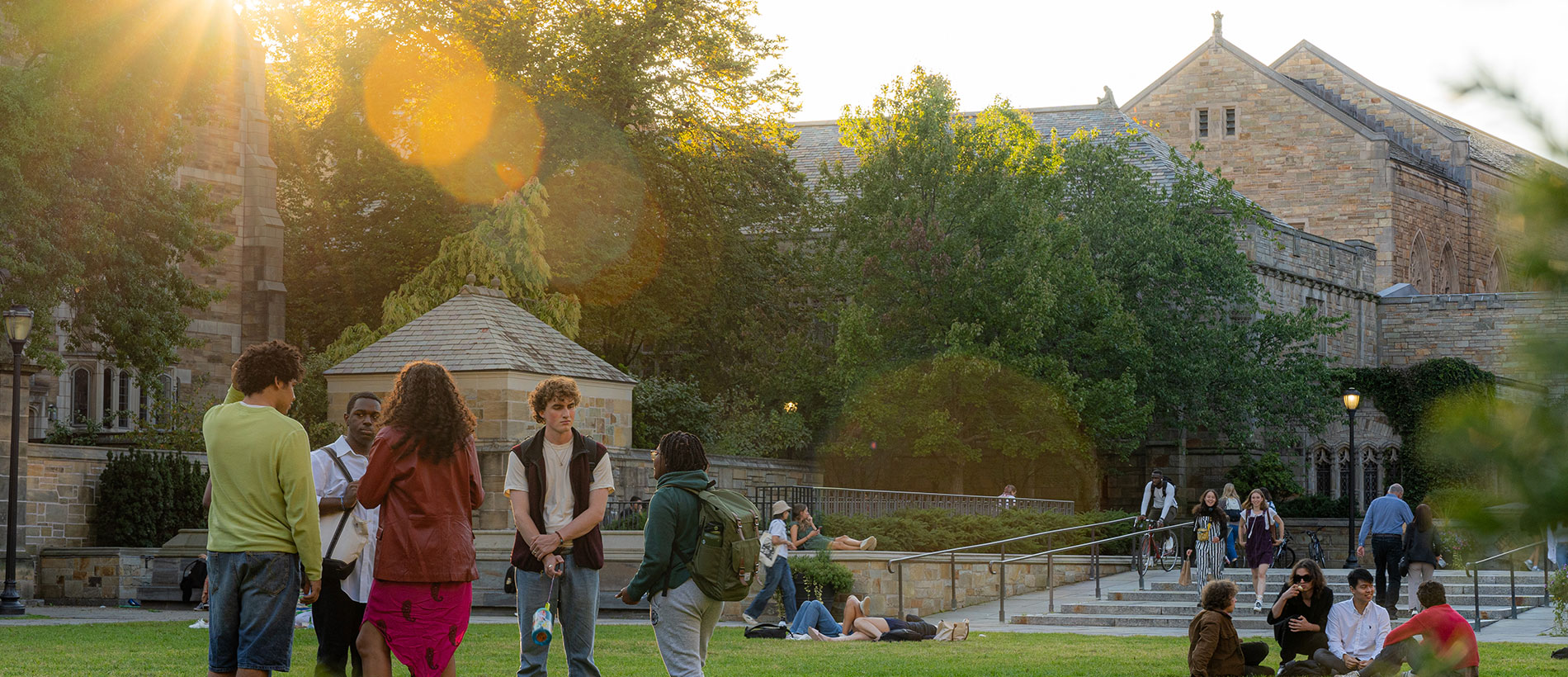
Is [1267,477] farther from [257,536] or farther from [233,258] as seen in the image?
[257,536]

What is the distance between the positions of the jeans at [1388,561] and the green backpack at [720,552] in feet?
46.3

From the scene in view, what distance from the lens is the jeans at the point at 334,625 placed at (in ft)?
25.0

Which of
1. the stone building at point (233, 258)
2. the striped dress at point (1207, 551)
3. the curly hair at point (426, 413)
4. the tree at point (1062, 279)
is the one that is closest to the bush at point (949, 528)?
the striped dress at point (1207, 551)

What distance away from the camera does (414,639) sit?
277 inches

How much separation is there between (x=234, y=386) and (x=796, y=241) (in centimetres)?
3303

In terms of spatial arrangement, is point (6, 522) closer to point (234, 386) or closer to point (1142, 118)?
point (234, 386)

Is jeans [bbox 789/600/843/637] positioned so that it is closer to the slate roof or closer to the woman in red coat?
the woman in red coat

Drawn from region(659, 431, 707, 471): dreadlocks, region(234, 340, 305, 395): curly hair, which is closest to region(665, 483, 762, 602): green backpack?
region(659, 431, 707, 471): dreadlocks

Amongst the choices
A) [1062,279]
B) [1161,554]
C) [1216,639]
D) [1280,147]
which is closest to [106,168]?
[1062,279]

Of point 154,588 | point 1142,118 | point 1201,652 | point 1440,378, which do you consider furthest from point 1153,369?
point 1201,652

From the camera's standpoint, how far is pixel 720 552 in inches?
306

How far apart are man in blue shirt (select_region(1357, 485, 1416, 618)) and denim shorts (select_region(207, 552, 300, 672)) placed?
51.8 feet

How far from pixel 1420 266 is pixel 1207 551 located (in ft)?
118

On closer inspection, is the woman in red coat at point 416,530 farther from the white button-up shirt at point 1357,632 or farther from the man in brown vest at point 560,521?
the white button-up shirt at point 1357,632
